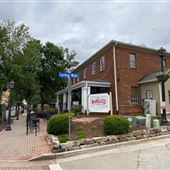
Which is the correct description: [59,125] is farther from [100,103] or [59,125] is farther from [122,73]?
[122,73]

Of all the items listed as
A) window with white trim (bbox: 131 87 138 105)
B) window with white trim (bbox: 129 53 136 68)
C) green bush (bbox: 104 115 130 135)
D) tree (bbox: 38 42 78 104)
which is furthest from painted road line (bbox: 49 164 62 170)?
tree (bbox: 38 42 78 104)

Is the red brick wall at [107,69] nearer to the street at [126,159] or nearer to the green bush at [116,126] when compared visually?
the green bush at [116,126]

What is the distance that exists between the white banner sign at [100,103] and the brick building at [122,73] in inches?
105

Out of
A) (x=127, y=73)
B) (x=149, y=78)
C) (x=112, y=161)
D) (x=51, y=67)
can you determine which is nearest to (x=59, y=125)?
(x=112, y=161)

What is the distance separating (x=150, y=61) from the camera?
2322cm

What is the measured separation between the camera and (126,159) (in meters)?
7.78

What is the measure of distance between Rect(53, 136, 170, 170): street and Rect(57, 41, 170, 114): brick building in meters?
10.8

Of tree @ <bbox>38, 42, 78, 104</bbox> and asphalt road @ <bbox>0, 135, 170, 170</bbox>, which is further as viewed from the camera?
tree @ <bbox>38, 42, 78, 104</bbox>

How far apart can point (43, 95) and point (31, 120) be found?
80.1ft

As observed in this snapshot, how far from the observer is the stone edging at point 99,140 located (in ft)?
29.5

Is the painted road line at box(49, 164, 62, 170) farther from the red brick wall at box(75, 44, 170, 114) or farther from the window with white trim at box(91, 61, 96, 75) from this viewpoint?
the window with white trim at box(91, 61, 96, 75)

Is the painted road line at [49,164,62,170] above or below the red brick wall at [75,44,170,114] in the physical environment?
below

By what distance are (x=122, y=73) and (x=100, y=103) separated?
5343mm

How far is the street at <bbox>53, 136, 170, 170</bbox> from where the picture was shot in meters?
7.08
